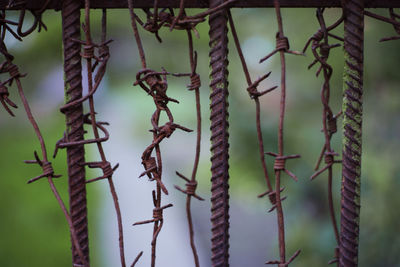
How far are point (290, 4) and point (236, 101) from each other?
3.86 ft

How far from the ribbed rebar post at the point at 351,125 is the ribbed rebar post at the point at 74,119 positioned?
41 centimetres

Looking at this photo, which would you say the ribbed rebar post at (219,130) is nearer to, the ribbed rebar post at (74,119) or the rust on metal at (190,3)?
the rust on metal at (190,3)

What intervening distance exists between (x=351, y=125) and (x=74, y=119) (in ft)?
1.39

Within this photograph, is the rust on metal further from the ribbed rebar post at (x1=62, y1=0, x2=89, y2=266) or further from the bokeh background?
the bokeh background

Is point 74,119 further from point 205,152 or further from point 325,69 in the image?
point 205,152

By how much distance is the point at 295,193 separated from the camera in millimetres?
1811

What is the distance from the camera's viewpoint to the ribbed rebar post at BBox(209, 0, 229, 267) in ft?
2.42

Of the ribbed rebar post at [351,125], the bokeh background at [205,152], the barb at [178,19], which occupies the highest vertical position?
the barb at [178,19]

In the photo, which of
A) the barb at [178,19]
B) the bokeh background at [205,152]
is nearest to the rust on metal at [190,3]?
Result: the barb at [178,19]

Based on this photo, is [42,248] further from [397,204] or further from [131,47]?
[397,204]

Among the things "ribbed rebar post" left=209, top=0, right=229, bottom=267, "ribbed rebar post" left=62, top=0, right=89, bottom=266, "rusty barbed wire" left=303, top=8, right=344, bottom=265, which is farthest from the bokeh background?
"ribbed rebar post" left=62, top=0, right=89, bottom=266

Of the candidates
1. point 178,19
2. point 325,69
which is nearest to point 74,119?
point 178,19

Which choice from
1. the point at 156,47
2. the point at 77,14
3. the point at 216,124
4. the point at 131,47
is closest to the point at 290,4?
the point at 216,124

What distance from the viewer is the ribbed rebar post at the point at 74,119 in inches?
28.8
